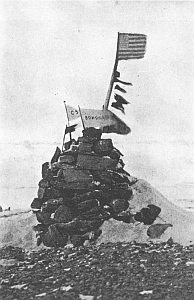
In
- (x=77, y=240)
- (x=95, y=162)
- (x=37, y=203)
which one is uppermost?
(x=95, y=162)

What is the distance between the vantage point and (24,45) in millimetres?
1197

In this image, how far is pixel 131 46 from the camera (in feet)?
3.93

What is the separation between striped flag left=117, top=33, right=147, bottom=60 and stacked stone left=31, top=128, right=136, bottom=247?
0.77ft

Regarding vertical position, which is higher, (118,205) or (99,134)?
(99,134)

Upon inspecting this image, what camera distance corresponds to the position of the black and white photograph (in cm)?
117

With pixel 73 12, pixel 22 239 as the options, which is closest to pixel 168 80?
pixel 73 12

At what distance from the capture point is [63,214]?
1176 millimetres

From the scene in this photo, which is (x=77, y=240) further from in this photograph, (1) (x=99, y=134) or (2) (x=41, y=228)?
(1) (x=99, y=134)

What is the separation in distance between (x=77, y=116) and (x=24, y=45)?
9.9 inches

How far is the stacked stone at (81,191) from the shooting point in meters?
1.18

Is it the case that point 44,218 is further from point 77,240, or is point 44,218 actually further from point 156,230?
point 156,230

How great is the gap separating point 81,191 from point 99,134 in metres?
0.17

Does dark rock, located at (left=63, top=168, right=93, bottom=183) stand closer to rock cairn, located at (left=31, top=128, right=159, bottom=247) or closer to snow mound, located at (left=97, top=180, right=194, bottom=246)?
rock cairn, located at (left=31, top=128, right=159, bottom=247)

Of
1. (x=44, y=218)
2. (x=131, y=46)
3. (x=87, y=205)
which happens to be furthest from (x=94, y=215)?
(x=131, y=46)
